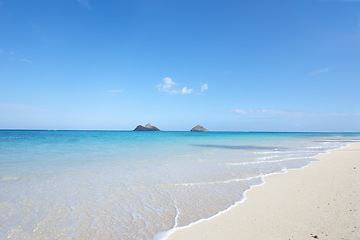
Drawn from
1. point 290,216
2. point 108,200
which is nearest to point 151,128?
point 108,200

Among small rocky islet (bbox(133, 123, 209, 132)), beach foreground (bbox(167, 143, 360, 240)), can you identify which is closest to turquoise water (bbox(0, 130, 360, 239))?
beach foreground (bbox(167, 143, 360, 240))

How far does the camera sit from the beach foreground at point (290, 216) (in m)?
3.50

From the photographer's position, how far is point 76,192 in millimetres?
5992

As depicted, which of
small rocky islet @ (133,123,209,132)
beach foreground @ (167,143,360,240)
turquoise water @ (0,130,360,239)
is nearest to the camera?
beach foreground @ (167,143,360,240)

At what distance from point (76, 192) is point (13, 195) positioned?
1645mm

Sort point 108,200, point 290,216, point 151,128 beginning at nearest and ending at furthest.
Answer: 1. point 290,216
2. point 108,200
3. point 151,128

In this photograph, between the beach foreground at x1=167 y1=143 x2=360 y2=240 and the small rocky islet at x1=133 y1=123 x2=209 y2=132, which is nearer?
the beach foreground at x1=167 y1=143 x2=360 y2=240

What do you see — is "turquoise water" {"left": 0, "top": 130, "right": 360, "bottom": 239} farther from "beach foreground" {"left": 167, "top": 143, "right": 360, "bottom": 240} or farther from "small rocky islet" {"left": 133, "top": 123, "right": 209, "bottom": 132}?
"small rocky islet" {"left": 133, "top": 123, "right": 209, "bottom": 132}

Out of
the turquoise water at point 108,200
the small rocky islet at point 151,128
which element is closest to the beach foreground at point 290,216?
the turquoise water at point 108,200

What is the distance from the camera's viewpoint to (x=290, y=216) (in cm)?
418

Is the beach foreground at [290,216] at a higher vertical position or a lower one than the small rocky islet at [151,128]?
lower

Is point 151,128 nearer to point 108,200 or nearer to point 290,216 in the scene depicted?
point 108,200

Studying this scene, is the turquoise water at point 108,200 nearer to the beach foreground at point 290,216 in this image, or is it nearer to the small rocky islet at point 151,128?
the beach foreground at point 290,216

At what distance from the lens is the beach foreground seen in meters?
3.50
